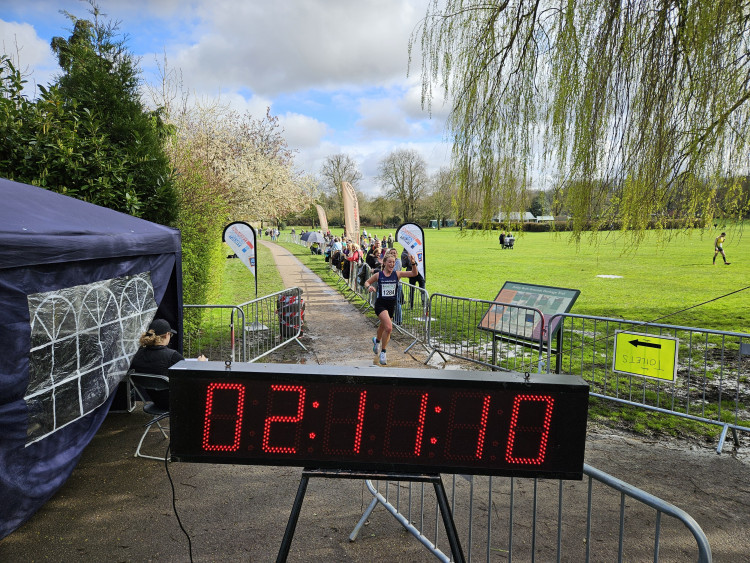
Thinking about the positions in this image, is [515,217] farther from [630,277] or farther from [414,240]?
[630,277]

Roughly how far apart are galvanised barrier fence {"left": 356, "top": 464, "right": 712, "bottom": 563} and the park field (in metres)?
2.36

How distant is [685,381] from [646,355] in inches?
95.3

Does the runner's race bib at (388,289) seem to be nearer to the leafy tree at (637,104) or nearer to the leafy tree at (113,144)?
the leafy tree at (113,144)

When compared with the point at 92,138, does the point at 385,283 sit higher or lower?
lower

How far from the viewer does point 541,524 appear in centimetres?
414

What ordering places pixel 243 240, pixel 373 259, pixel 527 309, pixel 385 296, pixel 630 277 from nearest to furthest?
pixel 527 309 < pixel 385 296 < pixel 243 240 < pixel 373 259 < pixel 630 277

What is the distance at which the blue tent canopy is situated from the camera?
11.7 feet

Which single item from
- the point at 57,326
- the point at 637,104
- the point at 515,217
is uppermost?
the point at 637,104

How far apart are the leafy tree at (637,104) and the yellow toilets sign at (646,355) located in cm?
252

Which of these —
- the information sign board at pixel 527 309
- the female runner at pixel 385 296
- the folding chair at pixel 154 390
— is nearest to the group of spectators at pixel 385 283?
the female runner at pixel 385 296

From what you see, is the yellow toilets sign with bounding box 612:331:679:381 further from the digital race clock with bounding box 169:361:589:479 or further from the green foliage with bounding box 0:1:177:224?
the green foliage with bounding box 0:1:177:224

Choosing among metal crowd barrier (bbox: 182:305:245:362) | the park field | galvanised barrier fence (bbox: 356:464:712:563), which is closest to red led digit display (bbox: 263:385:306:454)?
galvanised barrier fence (bbox: 356:464:712:563)

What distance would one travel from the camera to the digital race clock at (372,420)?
2402 millimetres

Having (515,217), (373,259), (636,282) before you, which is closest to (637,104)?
(515,217)
